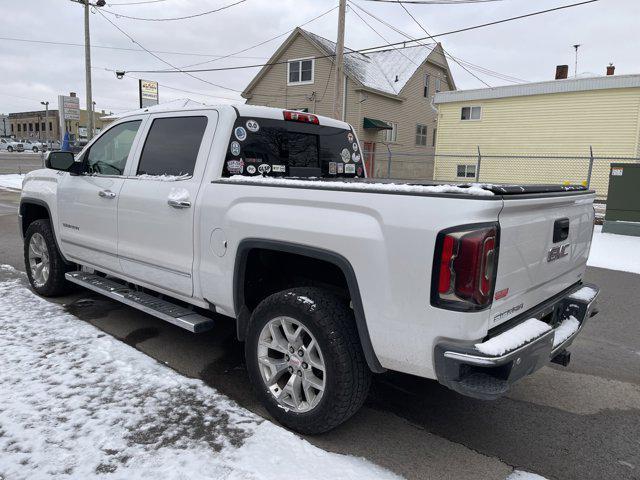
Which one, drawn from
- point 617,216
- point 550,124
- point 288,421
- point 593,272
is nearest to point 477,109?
point 550,124

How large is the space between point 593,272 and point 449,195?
248 inches

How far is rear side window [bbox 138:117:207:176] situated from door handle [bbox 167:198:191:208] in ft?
0.85

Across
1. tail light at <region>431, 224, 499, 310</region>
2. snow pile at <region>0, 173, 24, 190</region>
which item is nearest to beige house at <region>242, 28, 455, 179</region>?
snow pile at <region>0, 173, 24, 190</region>

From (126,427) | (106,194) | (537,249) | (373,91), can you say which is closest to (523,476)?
(537,249)

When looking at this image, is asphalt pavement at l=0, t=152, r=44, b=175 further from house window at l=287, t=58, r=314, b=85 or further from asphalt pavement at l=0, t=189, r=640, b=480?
asphalt pavement at l=0, t=189, r=640, b=480

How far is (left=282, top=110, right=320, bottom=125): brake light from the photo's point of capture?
164 inches

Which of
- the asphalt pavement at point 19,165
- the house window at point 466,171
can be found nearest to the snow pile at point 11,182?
the asphalt pavement at point 19,165

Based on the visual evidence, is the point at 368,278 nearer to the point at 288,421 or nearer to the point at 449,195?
the point at 449,195

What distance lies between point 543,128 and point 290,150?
62.6 ft

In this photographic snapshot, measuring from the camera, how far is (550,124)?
66.6 feet

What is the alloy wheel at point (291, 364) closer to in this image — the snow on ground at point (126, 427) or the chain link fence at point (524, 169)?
the snow on ground at point (126, 427)

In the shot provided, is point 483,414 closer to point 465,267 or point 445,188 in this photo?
point 465,267

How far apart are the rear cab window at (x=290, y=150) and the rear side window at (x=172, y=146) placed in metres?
0.31

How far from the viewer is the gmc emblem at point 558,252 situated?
2.93m
